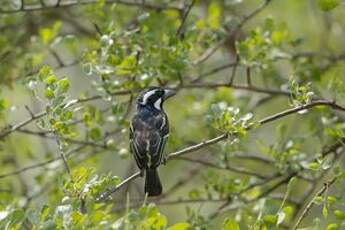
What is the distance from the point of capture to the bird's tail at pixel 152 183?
19.6 feet

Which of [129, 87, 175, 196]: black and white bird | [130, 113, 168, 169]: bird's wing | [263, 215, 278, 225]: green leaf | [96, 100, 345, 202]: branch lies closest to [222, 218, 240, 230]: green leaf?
[263, 215, 278, 225]: green leaf

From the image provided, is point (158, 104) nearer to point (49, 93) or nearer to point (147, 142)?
point (147, 142)

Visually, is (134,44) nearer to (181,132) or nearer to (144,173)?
(144,173)

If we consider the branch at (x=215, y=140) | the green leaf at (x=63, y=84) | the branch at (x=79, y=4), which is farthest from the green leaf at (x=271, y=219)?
the branch at (x=79, y=4)

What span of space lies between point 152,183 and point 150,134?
41 centimetres

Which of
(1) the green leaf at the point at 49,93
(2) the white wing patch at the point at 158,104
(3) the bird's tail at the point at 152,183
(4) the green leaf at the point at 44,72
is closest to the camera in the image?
(1) the green leaf at the point at 49,93

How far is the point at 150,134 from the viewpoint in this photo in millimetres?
6246

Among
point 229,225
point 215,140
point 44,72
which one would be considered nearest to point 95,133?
point 44,72

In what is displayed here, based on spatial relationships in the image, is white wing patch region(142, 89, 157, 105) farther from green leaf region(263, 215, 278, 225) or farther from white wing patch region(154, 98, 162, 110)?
green leaf region(263, 215, 278, 225)

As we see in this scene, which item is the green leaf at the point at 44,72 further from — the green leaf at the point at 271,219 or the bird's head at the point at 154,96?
the green leaf at the point at 271,219

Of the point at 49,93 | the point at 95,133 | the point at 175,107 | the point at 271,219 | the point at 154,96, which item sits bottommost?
the point at 175,107

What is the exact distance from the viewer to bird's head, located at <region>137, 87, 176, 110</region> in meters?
6.49

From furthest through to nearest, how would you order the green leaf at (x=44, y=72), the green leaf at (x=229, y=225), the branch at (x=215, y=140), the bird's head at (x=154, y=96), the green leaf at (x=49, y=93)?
the bird's head at (x=154, y=96)
the green leaf at (x=44, y=72)
the green leaf at (x=49, y=93)
the branch at (x=215, y=140)
the green leaf at (x=229, y=225)

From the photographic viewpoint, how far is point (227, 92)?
7520mm
